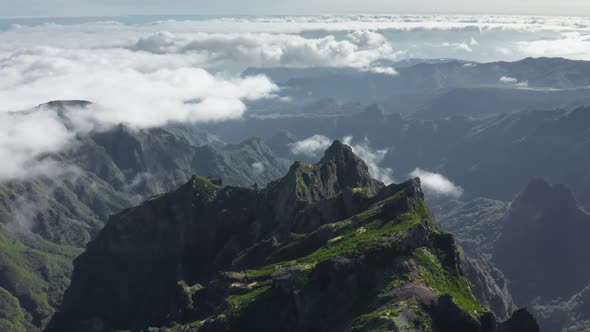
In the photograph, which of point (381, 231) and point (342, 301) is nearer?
point (342, 301)

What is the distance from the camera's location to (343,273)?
146375mm

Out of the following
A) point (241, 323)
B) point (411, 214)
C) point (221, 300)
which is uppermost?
point (411, 214)

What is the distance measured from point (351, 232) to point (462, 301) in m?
64.5

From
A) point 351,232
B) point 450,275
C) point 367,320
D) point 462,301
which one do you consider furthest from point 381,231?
point 367,320

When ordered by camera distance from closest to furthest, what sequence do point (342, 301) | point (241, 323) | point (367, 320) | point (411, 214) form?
point (367, 320), point (342, 301), point (241, 323), point (411, 214)

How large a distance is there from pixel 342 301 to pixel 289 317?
57.0 ft

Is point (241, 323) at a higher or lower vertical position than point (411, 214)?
lower

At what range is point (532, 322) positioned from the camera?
170250 millimetres

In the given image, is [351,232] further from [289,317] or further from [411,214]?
[289,317]

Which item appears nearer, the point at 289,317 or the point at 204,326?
the point at 289,317

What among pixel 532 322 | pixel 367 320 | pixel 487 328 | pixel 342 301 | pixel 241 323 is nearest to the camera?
pixel 367 320

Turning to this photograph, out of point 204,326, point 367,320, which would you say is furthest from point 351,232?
point 367,320

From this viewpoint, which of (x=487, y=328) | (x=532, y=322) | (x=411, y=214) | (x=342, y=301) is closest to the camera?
(x=487, y=328)

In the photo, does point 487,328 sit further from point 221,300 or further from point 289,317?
point 221,300
